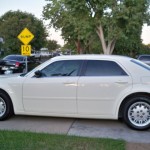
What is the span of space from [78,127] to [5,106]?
177 cm

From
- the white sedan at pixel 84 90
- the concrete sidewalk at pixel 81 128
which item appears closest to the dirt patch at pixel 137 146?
the concrete sidewalk at pixel 81 128

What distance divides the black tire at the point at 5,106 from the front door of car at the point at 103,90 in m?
1.61

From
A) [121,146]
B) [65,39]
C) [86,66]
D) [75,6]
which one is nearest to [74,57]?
[86,66]

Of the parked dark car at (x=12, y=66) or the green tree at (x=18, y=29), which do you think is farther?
the green tree at (x=18, y=29)

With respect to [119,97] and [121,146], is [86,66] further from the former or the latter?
[121,146]

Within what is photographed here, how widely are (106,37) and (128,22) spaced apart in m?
3.48

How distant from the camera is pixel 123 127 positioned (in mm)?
6742

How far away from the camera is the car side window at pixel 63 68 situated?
22.9ft

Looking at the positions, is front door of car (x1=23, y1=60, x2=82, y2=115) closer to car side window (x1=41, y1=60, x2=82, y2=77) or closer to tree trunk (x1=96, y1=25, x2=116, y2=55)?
car side window (x1=41, y1=60, x2=82, y2=77)

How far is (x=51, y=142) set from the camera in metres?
5.39

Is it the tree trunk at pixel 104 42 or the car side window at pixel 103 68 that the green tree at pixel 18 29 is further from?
the car side window at pixel 103 68

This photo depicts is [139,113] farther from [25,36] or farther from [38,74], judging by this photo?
[25,36]

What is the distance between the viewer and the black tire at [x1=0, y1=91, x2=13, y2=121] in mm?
7148

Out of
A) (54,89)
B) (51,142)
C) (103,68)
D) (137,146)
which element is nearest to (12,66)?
(54,89)
